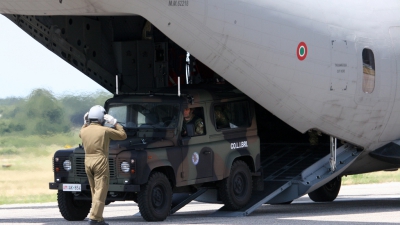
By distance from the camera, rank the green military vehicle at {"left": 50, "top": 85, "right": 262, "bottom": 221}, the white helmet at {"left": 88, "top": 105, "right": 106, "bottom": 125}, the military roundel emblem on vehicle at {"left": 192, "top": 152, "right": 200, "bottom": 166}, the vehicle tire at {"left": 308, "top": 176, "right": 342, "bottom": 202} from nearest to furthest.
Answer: the white helmet at {"left": 88, "top": 105, "right": 106, "bottom": 125} < the green military vehicle at {"left": 50, "top": 85, "right": 262, "bottom": 221} < the military roundel emblem on vehicle at {"left": 192, "top": 152, "right": 200, "bottom": 166} < the vehicle tire at {"left": 308, "top": 176, "right": 342, "bottom": 202}

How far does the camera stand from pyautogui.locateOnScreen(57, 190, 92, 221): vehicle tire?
51.5ft

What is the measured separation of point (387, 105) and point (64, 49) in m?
6.93

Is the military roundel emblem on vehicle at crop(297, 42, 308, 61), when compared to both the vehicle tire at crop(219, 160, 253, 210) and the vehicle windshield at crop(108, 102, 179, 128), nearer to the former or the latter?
the vehicle tire at crop(219, 160, 253, 210)

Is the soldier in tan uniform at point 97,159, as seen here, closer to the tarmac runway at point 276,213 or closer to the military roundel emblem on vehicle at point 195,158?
the tarmac runway at point 276,213

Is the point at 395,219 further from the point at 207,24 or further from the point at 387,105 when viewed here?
the point at 207,24

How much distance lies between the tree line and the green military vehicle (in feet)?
44.2

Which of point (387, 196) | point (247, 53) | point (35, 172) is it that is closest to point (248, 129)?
point (247, 53)

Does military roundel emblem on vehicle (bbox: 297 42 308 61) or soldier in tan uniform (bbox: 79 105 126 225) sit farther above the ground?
military roundel emblem on vehicle (bbox: 297 42 308 61)

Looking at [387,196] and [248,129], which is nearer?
A: [248,129]

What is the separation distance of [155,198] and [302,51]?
4.14 meters

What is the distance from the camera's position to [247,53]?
634 inches

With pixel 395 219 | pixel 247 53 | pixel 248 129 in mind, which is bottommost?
pixel 395 219

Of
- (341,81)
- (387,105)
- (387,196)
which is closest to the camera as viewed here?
(341,81)

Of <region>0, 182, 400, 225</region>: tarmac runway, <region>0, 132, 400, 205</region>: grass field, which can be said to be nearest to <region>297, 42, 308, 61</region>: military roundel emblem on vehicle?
<region>0, 182, 400, 225</region>: tarmac runway
